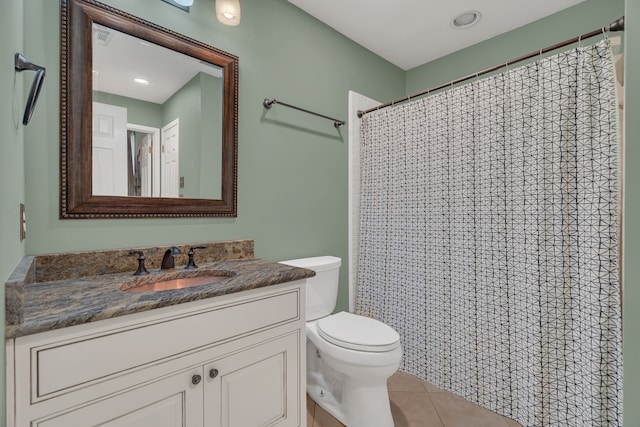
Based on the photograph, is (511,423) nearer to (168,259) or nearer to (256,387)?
(256,387)

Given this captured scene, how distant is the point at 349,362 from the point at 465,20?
2371mm

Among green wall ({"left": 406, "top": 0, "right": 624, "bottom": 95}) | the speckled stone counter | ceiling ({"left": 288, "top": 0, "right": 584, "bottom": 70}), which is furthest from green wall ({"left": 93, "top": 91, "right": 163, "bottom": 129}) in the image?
green wall ({"left": 406, "top": 0, "right": 624, "bottom": 95})

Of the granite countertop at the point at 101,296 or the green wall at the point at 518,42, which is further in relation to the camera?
the green wall at the point at 518,42

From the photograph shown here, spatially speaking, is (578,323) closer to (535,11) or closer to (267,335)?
(267,335)

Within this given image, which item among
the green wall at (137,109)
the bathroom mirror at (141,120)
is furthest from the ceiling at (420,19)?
the green wall at (137,109)

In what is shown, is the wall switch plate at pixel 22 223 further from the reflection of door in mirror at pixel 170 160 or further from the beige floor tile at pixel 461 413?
the beige floor tile at pixel 461 413

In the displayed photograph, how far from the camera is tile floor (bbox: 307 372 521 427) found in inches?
60.1

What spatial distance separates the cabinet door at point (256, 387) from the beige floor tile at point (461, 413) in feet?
2.91

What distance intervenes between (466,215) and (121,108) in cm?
189

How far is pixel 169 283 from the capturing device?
1.24m

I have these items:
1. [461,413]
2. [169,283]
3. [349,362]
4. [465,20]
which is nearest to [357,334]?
[349,362]

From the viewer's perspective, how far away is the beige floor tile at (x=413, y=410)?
1.53m

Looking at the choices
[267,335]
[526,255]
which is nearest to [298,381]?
[267,335]

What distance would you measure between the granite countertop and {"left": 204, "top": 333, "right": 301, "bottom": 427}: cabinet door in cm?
26
